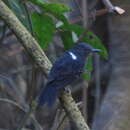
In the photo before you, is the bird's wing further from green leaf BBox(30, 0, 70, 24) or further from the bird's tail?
green leaf BBox(30, 0, 70, 24)

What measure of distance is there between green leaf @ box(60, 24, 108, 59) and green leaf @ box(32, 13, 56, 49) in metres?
0.10

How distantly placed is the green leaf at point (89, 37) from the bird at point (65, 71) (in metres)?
0.04

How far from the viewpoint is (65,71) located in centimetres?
331

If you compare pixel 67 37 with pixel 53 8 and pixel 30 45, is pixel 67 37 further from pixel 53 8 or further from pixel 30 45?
pixel 30 45

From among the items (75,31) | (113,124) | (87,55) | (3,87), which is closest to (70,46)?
(75,31)

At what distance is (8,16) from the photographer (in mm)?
2889

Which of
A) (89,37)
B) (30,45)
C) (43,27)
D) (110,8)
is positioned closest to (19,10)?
(43,27)

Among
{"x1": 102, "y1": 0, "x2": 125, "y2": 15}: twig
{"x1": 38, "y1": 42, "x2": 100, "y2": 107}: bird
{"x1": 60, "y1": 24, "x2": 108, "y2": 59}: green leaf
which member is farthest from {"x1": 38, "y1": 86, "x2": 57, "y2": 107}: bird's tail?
{"x1": 102, "y1": 0, "x2": 125, "y2": 15}: twig

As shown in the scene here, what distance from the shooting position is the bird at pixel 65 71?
9.93 feet

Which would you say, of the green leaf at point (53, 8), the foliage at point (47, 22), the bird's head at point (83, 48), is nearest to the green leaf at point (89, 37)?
the foliage at point (47, 22)

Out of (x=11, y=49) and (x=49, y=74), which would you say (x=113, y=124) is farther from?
(x=11, y=49)

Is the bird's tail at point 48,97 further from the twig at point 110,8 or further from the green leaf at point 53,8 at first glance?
the twig at point 110,8

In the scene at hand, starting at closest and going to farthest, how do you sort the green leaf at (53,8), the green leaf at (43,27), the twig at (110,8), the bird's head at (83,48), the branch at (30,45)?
the twig at (110,8)
the branch at (30,45)
the green leaf at (53,8)
the green leaf at (43,27)
the bird's head at (83,48)

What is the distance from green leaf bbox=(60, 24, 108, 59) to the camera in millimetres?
3127
